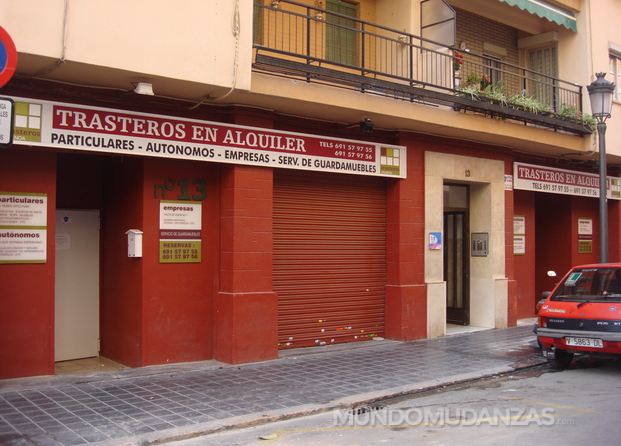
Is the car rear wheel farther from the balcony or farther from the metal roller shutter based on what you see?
the balcony

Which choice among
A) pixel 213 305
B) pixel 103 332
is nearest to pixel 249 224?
pixel 213 305

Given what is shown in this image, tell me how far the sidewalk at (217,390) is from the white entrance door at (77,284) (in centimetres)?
136

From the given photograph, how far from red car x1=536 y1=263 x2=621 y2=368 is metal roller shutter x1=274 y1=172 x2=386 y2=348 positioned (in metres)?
3.41

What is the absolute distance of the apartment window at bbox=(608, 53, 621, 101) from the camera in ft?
52.9

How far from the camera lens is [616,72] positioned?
16297mm

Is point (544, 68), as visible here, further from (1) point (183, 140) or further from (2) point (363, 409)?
(2) point (363, 409)

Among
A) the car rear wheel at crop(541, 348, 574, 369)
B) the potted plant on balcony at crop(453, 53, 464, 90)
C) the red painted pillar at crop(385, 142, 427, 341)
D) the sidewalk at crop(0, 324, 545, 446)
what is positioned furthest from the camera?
the potted plant on balcony at crop(453, 53, 464, 90)

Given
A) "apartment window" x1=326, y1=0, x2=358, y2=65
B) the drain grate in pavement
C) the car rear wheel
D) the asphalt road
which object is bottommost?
the drain grate in pavement

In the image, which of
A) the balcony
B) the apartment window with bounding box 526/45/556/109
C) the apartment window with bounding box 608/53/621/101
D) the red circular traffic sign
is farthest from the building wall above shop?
the apartment window with bounding box 608/53/621/101

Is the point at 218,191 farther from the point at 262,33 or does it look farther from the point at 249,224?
the point at 262,33

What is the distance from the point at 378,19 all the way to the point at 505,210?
5124mm

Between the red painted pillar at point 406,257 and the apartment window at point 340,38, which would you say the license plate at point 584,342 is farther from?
the apartment window at point 340,38

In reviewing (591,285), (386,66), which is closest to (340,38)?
(386,66)

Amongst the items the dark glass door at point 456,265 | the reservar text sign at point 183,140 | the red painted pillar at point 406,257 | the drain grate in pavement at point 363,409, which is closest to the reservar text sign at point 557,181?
the dark glass door at point 456,265
